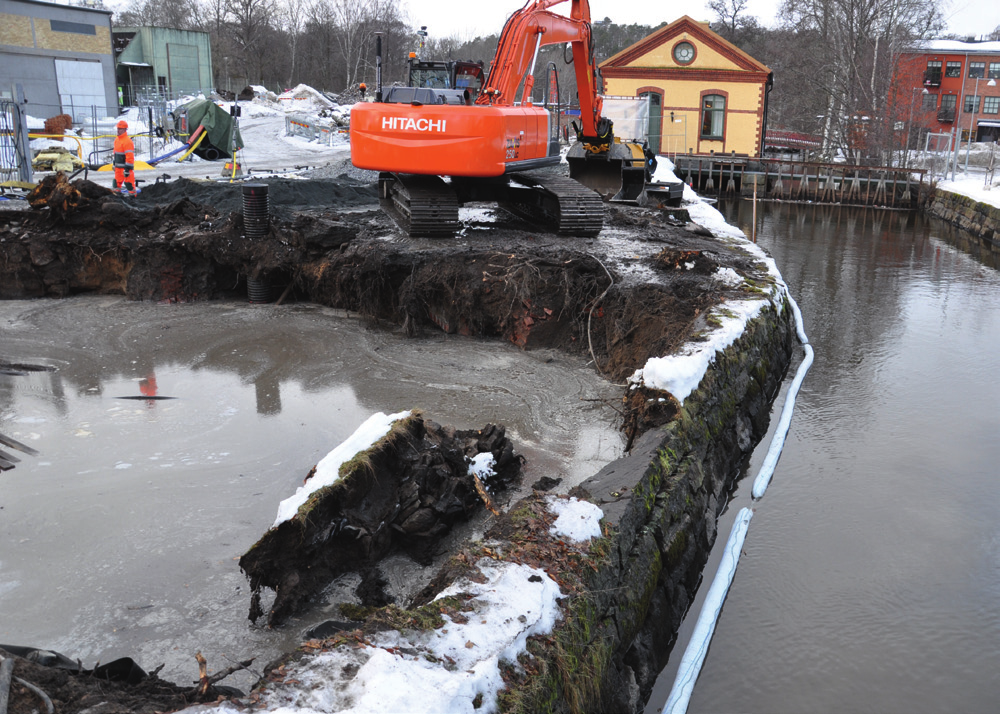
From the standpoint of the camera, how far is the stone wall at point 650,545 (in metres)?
3.89

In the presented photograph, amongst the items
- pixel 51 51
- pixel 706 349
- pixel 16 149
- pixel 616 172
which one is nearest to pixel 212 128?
pixel 16 149

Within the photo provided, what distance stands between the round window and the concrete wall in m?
22.7

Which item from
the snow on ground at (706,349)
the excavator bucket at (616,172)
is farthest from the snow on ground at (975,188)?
the snow on ground at (706,349)

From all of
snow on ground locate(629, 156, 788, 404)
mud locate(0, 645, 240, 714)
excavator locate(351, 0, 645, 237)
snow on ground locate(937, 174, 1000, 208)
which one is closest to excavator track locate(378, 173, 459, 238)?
excavator locate(351, 0, 645, 237)

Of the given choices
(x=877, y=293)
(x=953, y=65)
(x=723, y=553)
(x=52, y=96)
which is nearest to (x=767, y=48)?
(x=953, y=65)

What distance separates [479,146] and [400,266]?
1910 millimetres

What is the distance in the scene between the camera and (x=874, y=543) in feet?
20.4

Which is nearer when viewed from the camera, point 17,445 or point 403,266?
point 17,445

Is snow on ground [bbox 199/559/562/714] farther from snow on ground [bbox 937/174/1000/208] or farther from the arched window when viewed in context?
the arched window

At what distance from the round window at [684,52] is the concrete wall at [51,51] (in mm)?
22719

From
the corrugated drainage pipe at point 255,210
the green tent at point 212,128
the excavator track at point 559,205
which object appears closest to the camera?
the corrugated drainage pipe at point 255,210

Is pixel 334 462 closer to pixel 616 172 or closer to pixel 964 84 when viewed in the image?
pixel 616 172

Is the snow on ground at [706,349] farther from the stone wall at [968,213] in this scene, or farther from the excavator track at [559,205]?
the stone wall at [968,213]

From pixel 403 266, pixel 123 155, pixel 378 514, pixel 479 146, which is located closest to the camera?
pixel 378 514
